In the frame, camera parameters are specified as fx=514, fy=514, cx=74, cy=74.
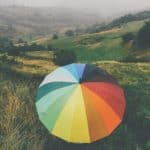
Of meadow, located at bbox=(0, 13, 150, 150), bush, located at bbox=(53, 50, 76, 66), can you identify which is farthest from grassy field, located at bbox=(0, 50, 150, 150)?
bush, located at bbox=(53, 50, 76, 66)

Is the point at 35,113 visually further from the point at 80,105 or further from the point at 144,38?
the point at 144,38

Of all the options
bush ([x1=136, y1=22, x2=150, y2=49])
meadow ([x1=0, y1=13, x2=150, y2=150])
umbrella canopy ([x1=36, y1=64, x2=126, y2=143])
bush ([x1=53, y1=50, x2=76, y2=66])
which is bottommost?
bush ([x1=136, y1=22, x2=150, y2=49])

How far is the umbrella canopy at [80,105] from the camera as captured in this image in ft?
58.0

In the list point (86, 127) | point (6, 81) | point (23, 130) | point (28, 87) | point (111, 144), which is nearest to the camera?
point (86, 127)

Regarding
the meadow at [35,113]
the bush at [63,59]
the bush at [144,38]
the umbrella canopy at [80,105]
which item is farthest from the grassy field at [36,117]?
the bush at [144,38]

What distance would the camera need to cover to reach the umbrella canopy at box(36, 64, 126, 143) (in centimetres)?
1767

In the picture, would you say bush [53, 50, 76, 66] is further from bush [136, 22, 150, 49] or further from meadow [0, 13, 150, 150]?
bush [136, 22, 150, 49]

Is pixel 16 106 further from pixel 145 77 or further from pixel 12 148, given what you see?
pixel 145 77

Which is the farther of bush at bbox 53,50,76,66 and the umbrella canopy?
bush at bbox 53,50,76,66

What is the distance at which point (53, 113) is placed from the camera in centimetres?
1800

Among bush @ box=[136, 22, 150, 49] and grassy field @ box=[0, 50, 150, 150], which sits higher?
grassy field @ box=[0, 50, 150, 150]

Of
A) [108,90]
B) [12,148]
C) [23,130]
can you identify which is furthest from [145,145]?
[108,90]

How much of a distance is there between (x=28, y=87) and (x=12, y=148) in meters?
8.39

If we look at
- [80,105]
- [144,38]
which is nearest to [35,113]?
[80,105]
